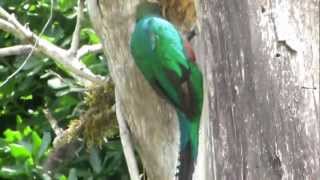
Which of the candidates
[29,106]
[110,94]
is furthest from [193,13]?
[29,106]

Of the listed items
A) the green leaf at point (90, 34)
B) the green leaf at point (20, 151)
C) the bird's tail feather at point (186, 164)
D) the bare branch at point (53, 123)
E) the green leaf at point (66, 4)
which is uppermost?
the green leaf at point (66, 4)

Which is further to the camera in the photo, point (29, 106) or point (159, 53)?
point (29, 106)

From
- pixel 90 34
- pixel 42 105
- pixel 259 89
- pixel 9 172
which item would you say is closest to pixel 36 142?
pixel 9 172

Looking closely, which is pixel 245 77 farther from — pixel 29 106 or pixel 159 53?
pixel 29 106

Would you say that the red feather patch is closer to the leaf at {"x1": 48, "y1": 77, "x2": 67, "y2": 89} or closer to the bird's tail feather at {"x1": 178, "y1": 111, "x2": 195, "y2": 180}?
the bird's tail feather at {"x1": 178, "y1": 111, "x2": 195, "y2": 180}

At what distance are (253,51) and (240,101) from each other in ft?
0.30

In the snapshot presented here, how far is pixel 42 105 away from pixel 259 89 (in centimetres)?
102

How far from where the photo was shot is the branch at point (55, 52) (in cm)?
189

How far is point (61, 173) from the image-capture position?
6.78 ft

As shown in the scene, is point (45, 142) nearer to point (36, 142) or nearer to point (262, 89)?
point (36, 142)

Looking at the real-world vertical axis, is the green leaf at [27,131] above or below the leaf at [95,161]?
above

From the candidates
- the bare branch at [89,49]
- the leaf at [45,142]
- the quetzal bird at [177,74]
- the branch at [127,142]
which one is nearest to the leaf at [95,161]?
the leaf at [45,142]

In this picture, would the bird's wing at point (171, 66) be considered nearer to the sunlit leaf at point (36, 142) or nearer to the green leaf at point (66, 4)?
the sunlit leaf at point (36, 142)

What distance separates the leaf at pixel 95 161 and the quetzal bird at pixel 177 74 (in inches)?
24.2
